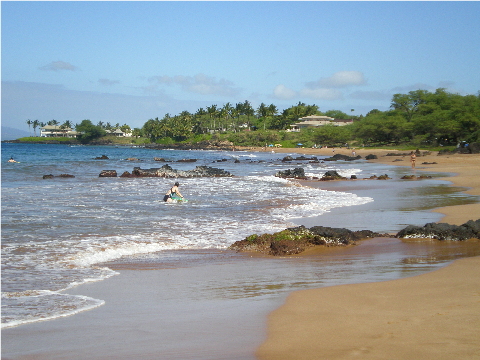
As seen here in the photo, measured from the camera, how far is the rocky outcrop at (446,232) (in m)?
9.84

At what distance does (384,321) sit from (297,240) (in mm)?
4472

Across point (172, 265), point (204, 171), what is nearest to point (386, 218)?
point (172, 265)

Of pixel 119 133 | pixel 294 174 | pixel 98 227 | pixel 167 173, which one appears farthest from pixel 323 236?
pixel 119 133

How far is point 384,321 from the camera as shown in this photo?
518 cm

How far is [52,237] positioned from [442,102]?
80.6 m

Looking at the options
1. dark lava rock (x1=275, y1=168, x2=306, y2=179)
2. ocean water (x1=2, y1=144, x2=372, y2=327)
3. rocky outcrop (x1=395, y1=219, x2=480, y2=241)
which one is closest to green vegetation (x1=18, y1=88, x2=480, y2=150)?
dark lava rock (x1=275, y1=168, x2=306, y2=179)

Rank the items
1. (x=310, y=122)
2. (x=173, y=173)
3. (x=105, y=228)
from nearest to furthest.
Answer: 1. (x=105, y=228)
2. (x=173, y=173)
3. (x=310, y=122)

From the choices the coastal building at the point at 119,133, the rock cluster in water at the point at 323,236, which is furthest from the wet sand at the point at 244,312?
the coastal building at the point at 119,133

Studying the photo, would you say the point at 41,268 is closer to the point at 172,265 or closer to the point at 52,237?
the point at 172,265

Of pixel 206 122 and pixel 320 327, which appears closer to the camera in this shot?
pixel 320 327

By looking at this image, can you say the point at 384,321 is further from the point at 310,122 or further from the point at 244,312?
the point at 310,122

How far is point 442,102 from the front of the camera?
A: 264ft

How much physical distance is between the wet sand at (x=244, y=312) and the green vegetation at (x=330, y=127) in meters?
60.9

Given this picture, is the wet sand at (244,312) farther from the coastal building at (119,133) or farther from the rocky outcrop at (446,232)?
the coastal building at (119,133)
